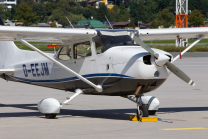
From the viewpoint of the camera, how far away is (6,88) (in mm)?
15648

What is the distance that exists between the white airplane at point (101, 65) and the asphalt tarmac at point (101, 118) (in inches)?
22.1

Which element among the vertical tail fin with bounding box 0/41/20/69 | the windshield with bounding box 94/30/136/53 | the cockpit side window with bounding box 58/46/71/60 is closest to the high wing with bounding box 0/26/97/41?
the windshield with bounding box 94/30/136/53

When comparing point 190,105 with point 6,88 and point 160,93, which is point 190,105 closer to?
point 160,93

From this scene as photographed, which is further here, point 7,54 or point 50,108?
point 7,54

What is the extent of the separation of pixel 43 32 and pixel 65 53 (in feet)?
3.56

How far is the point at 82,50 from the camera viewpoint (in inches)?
372

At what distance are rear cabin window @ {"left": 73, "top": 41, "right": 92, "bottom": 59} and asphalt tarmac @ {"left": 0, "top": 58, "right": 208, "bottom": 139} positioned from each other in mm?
1462

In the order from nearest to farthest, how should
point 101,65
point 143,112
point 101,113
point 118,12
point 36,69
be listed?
point 143,112 → point 101,65 → point 101,113 → point 36,69 → point 118,12

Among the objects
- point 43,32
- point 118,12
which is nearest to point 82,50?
point 43,32

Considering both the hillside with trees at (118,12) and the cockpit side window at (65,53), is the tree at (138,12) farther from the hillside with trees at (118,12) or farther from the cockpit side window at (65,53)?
the cockpit side window at (65,53)

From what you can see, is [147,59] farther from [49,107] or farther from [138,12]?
[138,12]

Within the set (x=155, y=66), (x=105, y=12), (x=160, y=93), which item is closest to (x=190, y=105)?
(x=160, y=93)

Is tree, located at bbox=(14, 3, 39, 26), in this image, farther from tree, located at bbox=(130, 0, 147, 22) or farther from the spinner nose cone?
the spinner nose cone

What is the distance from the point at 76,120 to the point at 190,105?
3.91 m
